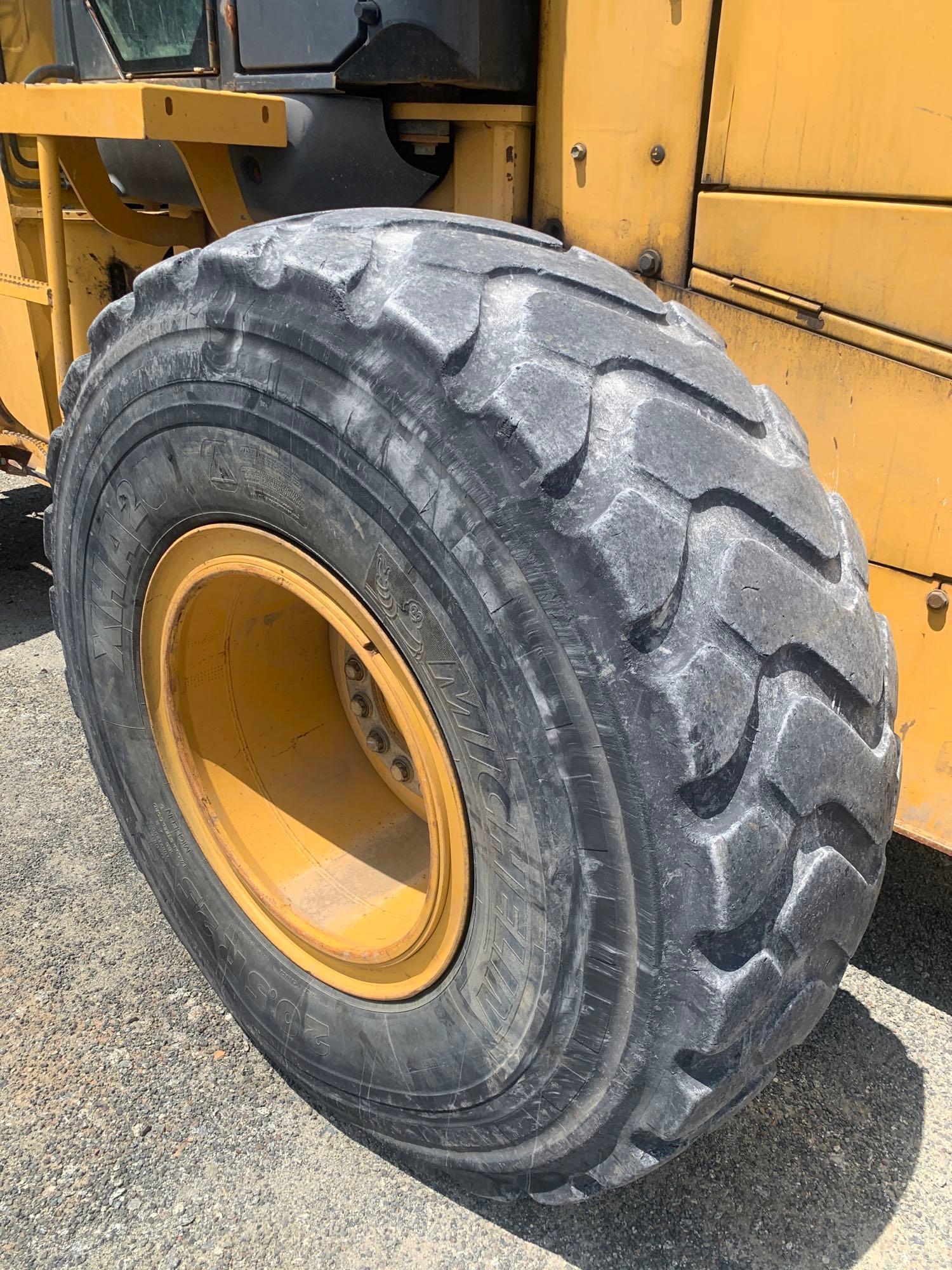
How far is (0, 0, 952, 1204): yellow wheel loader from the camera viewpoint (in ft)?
3.82

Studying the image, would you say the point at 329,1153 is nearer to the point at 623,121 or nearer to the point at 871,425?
the point at 871,425

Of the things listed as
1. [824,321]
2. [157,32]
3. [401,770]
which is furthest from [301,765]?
[157,32]

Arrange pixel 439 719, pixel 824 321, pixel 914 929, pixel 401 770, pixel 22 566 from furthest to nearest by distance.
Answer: pixel 22 566
pixel 914 929
pixel 401 770
pixel 824 321
pixel 439 719

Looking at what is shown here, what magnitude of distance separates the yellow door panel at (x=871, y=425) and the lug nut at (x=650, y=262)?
10 cm

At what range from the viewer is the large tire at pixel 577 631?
1.14 metres

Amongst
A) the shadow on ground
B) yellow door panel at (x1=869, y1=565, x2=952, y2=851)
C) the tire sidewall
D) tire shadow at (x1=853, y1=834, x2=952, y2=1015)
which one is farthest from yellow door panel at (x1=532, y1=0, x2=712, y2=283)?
the shadow on ground

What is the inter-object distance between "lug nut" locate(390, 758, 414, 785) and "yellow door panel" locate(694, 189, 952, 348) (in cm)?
107

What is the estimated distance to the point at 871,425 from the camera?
1.62 metres

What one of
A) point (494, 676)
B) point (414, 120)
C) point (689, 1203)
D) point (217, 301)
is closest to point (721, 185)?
point (414, 120)

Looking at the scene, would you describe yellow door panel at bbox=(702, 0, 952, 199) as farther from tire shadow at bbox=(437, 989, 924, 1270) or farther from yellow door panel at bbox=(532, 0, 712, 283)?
tire shadow at bbox=(437, 989, 924, 1270)

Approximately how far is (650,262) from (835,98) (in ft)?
1.28

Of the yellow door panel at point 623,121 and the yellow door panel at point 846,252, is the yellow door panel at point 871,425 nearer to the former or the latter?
the yellow door panel at point 846,252

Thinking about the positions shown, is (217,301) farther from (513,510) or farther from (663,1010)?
(663,1010)

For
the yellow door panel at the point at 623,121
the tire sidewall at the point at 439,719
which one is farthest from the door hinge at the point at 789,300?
the tire sidewall at the point at 439,719
